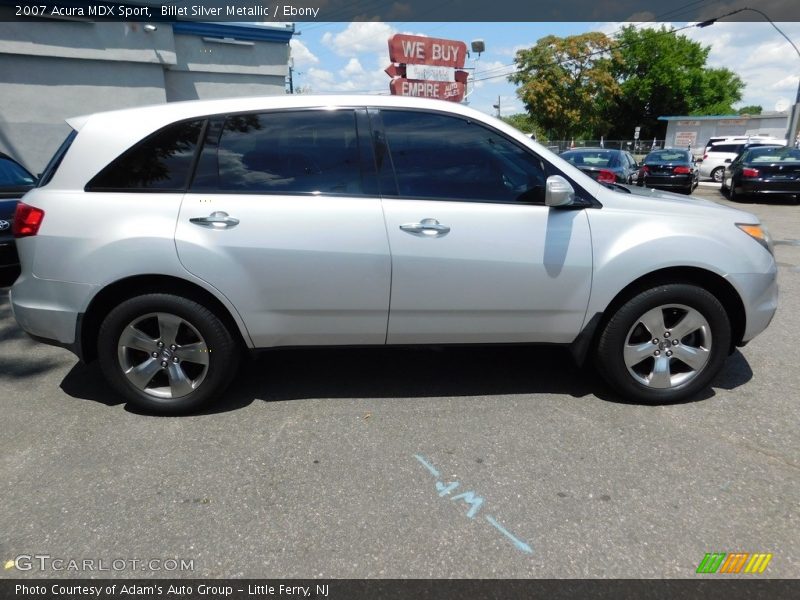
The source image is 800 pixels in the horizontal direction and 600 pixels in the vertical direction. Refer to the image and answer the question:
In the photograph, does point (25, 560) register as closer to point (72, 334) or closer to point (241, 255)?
point (72, 334)

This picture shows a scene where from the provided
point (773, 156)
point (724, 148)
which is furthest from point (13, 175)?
point (724, 148)

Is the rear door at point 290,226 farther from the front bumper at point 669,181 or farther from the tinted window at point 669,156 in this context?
the tinted window at point 669,156

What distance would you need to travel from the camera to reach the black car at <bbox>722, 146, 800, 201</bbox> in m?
14.6

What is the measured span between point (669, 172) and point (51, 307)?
17.6 metres

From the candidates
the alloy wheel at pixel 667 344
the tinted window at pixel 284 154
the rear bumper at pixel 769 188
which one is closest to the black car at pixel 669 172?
the rear bumper at pixel 769 188

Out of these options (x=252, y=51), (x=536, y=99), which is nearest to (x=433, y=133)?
(x=252, y=51)

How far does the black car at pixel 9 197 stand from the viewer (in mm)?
5844

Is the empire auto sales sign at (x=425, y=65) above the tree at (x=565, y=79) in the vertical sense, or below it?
below

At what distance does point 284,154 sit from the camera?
3.23 meters

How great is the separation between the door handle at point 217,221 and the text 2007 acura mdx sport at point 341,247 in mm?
13

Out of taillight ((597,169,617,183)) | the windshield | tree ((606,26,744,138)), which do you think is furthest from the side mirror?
tree ((606,26,744,138))

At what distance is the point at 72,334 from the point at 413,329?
1.98 metres
